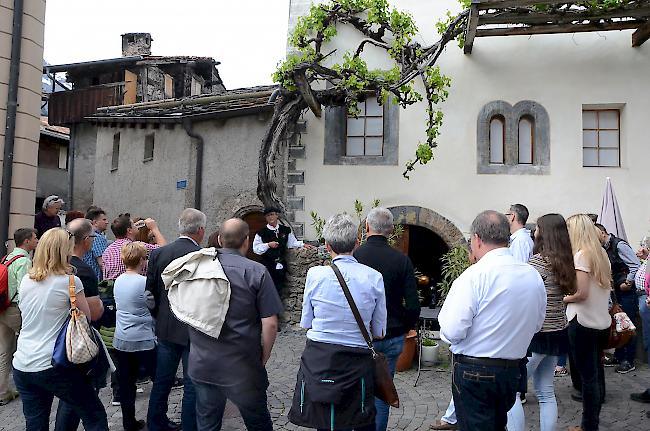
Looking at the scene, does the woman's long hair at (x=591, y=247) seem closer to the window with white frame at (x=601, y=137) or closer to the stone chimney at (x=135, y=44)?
the window with white frame at (x=601, y=137)

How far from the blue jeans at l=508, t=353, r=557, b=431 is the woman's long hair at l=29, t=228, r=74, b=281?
11.0 ft

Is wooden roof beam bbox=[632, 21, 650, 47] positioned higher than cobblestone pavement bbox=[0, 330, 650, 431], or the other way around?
wooden roof beam bbox=[632, 21, 650, 47]

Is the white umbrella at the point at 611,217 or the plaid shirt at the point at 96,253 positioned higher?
the white umbrella at the point at 611,217

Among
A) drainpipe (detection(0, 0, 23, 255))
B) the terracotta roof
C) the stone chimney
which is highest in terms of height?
the stone chimney

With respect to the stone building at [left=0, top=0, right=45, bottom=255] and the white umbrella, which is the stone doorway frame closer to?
the white umbrella

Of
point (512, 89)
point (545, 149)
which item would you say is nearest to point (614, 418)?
point (545, 149)

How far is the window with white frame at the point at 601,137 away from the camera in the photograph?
382 inches

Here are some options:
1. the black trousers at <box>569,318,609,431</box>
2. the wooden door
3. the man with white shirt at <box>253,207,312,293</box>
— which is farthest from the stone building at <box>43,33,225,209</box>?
the black trousers at <box>569,318,609,431</box>

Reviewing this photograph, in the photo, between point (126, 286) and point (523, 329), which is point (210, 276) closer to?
point (126, 286)

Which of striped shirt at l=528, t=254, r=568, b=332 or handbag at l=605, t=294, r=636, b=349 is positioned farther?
handbag at l=605, t=294, r=636, b=349

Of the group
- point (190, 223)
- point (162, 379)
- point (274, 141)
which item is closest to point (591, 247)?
point (190, 223)

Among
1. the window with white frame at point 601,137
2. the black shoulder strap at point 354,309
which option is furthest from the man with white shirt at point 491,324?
the window with white frame at point 601,137

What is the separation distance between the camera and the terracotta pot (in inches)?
256

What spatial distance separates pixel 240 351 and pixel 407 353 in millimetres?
3537
